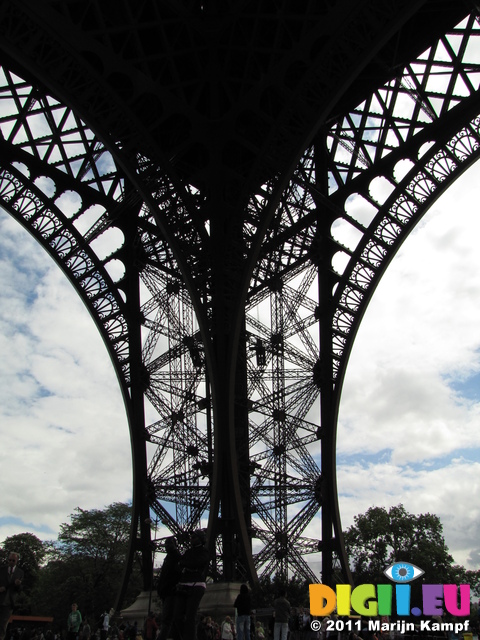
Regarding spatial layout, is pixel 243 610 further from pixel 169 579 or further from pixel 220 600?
pixel 220 600

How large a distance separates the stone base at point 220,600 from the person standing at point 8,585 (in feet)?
41.3

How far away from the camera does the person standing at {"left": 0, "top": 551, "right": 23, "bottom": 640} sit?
814 cm

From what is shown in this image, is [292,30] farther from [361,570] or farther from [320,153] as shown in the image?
[361,570]

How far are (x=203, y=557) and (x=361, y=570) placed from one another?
4943 cm

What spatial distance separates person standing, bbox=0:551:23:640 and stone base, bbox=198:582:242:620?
41.3 ft

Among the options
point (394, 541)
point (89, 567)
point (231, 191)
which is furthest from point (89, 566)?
point (231, 191)

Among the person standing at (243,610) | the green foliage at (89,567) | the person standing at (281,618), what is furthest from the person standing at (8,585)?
the green foliage at (89,567)

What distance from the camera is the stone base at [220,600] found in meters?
20.0

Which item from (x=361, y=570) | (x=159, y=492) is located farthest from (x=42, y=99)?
(x=361, y=570)

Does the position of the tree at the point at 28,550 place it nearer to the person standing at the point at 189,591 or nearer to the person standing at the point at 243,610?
the person standing at the point at 243,610

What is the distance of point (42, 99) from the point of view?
21.0 meters

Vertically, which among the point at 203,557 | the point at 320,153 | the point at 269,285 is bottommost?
the point at 203,557

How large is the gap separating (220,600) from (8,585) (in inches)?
525

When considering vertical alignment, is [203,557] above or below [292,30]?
below
